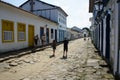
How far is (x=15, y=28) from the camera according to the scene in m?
16.6

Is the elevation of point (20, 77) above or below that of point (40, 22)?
below

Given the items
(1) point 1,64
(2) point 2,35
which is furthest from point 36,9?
(1) point 1,64

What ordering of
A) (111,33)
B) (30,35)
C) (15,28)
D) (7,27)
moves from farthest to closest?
(30,35) → (15,28) → (7,27) → (111,33)

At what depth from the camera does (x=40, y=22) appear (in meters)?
24.4

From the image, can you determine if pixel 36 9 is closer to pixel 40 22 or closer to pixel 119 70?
pixel 40 22

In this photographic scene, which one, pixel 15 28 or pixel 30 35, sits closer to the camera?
pixel 15 28

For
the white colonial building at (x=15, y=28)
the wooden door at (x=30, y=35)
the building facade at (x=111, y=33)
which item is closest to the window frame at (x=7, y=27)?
the white colonial building at (x=15, y=28)

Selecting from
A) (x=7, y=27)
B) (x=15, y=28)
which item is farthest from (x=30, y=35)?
(x=7, y=27)

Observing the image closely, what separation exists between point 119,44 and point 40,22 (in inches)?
707

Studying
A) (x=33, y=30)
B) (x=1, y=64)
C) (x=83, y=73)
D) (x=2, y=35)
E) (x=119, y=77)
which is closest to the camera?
(x=119, y=77)

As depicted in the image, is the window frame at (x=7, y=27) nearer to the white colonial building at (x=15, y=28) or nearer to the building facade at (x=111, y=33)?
the white colonial building at (x=15, y=28)

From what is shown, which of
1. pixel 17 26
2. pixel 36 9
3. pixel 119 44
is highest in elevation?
pixel 36 9

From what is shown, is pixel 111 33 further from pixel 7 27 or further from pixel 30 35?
pixel 30 35

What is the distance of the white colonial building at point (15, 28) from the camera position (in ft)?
47.5
